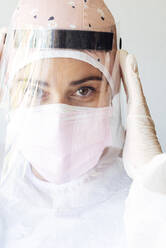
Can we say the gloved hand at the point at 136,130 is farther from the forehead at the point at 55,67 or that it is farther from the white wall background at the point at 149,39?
the white wall background at the point at 149,39

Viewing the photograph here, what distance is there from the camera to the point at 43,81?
812mm

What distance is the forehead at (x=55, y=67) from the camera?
811 millimetres

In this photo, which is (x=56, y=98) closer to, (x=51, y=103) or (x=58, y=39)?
(x=51, y=103)

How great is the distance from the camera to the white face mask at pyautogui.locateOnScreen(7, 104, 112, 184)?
816 millimetres

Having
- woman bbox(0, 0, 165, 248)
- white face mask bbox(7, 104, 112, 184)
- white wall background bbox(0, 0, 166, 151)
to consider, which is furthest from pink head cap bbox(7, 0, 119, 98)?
white wall background bbox(0, 0, 166, 151)

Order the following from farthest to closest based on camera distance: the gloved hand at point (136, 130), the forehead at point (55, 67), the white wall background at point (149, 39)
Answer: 1. the white wall background at point (149, 39)
2. the gloved hand at point (136, 130)
3. the forehead at point (55, 67)

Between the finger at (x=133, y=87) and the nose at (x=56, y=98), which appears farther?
the finger at (x=133, y=87)

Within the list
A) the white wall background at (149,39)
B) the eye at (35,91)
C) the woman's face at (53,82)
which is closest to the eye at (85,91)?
the woman's face at (53,82)

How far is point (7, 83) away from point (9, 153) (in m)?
0.20

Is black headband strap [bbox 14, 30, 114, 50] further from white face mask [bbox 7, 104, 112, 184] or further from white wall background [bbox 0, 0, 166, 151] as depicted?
white wall background [bbox 0, 0, 166, 151]

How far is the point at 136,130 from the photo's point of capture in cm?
95

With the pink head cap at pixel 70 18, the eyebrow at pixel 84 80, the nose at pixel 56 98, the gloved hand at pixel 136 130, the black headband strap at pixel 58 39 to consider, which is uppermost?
the pink head cap at pixel 70 18

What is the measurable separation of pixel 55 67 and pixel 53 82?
39mm

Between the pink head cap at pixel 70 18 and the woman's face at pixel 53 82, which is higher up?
the pink head cap at pixel 70 18
